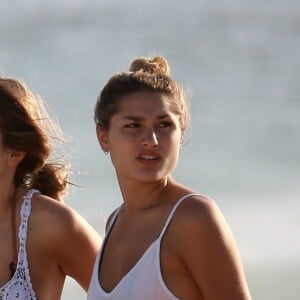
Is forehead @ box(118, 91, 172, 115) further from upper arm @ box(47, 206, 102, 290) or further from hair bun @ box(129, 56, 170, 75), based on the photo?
upper arm @ box(47, 206, 102, 290)

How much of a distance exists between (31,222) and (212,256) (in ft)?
5.07

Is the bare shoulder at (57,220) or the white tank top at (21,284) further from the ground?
the bare shoulder at (57,220)

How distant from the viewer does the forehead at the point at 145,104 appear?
4.49 m

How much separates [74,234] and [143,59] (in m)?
1.08

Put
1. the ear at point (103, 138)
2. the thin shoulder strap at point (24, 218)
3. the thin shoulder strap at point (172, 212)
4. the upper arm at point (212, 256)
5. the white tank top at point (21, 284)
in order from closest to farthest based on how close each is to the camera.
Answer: the upper arm at point (212, 256), the thin shoulder strap at point (172, 212), the ear at point (103, 138), the white tank top at point (21, 284), the thin shoulder strap at point (24, 218)

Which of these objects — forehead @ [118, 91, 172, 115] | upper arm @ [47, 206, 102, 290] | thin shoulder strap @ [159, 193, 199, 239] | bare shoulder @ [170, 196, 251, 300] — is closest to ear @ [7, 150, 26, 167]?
upper arm @ [47, 206, 102, 290]

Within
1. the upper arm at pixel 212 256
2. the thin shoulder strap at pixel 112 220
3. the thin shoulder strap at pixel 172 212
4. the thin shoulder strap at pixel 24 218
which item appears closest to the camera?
the upper arm at pixel 212 256

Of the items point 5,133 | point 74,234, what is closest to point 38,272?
point 74,234

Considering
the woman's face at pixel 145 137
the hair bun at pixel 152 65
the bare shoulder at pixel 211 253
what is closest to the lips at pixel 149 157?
the woman's face at pixel 145 137

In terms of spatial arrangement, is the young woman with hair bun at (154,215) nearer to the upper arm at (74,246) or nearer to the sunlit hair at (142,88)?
the sunlit hair at (142,88)

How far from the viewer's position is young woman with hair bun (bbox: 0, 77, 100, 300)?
5.33 metres

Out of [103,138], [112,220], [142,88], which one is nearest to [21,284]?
[112,220]

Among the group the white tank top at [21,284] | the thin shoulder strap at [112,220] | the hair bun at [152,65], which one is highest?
the hair bun at [152,65]

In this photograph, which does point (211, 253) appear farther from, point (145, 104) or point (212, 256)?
point (145, 104)
